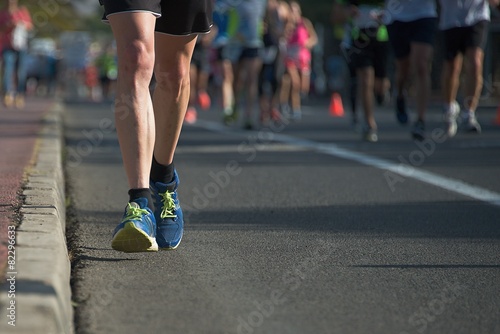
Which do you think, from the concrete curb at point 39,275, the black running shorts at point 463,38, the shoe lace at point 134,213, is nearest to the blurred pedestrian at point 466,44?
the black running shorts at point 463,38

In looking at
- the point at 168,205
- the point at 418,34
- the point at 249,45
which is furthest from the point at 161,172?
the point at 249,45

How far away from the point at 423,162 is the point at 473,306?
550cm

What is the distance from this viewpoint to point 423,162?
9.09 metres

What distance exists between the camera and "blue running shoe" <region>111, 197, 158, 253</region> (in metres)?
4.23

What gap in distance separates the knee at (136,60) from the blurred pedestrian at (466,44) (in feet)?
22.0

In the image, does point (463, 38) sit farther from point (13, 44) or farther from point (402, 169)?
point (13, 44)

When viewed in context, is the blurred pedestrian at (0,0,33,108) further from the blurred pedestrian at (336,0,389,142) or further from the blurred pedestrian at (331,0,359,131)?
the blurred pedestrian at (336,0,389,142)

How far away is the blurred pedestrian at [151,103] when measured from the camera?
4.34 metres

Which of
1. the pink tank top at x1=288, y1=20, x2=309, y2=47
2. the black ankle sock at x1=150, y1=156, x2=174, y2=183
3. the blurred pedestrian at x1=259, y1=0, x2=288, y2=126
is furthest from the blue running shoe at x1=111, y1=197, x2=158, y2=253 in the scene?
the pink tank top at x1=288, y1=20, x2=309, y2=47

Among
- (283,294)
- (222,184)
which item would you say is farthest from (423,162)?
(283,294)

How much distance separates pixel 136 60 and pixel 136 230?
69 centimetres

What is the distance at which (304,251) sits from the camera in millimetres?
4668

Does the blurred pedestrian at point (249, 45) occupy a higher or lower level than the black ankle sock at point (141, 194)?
lower

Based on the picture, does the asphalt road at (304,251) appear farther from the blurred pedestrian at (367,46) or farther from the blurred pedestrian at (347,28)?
the blurred pedestrian at (347,28)
